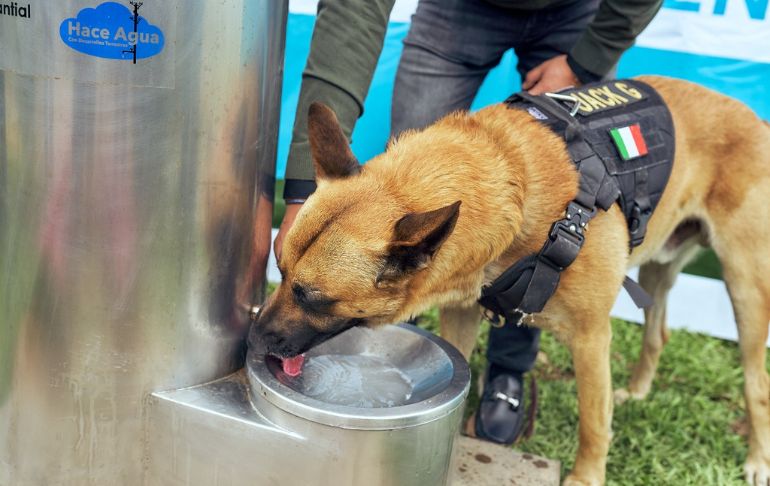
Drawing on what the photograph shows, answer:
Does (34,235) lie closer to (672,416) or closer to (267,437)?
(267,437)

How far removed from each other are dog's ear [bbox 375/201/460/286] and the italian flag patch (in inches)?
37.3

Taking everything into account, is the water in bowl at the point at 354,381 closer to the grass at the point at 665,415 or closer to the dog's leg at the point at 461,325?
the dog's leg at the point at 461,325

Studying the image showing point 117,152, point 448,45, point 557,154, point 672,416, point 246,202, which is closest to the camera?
point 117,152

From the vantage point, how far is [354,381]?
244 cm

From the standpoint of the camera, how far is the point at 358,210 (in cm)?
204

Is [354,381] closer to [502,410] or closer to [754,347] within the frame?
[502,410]

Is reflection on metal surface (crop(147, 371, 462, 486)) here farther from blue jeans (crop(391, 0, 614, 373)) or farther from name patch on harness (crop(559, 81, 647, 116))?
blue jeans (crop(391, 0, 614, 373))

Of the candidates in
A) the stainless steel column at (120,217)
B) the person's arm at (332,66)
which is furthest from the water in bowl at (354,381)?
the person's arm at (332,66)

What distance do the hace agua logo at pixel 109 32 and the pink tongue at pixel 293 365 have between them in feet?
3.23

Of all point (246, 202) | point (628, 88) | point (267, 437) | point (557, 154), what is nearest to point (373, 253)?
point (246, 202)

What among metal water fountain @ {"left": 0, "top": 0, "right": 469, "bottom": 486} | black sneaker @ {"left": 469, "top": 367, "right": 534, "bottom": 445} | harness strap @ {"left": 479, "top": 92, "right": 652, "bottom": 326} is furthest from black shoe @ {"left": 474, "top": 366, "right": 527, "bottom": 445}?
metal water fountain @ {"left": 0, "top": 0, "right": 469, "bottom": 486}

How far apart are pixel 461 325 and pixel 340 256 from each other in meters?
1.24

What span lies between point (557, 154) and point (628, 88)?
0.64 metres

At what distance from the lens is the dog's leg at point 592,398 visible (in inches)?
102
